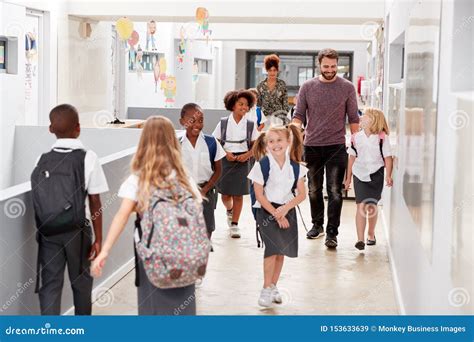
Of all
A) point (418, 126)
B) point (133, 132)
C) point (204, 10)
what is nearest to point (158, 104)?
point (204, 10)

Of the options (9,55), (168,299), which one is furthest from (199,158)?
(9,55)

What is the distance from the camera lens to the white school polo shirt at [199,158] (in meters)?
6.02

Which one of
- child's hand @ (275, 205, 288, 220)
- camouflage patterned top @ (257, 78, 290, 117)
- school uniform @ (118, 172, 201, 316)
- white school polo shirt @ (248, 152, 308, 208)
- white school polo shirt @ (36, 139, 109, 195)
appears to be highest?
camouflage patterned top @ (257, 78, 290, 117)

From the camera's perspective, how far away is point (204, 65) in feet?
81.4

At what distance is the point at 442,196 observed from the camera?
11.7 feet

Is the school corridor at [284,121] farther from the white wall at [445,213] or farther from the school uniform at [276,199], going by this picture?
the school uniform at [276,199]

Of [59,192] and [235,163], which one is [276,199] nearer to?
[59,192]

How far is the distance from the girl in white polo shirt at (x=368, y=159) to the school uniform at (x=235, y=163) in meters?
1.08

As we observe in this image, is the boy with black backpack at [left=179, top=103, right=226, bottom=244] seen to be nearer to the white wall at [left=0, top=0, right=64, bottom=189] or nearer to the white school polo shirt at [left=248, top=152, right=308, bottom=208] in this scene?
the white school polo shirt at [left=248, top=152, right=308, bottom=208]

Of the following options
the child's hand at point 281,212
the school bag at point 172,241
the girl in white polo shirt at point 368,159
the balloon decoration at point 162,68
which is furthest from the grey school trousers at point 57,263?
the balloon decoration at point 162,68

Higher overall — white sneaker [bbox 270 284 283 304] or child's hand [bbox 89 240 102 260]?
child's hand [bbox 89 240 102 260]

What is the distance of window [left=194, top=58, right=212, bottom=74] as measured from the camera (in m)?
23.6

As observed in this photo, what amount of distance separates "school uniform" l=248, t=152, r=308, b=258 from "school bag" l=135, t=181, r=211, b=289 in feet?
5.33

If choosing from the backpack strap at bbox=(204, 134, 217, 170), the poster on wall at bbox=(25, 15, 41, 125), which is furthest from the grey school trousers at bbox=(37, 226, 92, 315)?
the poster on wall at bbox=(25, 15, 41, 125)
